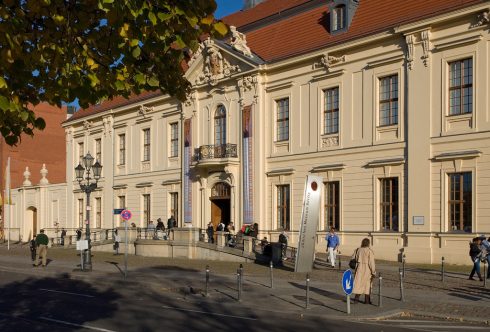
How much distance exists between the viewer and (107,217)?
5181 cm

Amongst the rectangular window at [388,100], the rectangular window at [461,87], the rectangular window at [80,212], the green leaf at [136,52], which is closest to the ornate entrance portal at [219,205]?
the rectangular window at [388,100]

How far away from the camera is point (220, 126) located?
41781 millimetres

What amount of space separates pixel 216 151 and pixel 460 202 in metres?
15.8

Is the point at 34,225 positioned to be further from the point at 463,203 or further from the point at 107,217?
the point at 463,203

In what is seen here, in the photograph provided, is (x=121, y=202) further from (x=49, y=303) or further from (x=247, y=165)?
(x=49, y=303)

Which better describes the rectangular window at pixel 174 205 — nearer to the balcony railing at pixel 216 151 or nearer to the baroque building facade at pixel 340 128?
the baroque building facade at pixel 340 128

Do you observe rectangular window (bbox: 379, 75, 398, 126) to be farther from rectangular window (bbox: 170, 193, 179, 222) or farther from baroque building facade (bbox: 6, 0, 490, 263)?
rectangular window (bbox: 170, 193, 179, 222)

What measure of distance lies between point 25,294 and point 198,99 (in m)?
24.7

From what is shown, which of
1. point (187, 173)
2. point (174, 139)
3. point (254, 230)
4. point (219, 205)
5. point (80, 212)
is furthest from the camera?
point (80, 212)

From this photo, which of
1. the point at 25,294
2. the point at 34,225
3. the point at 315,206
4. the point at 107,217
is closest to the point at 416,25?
the point at 315,206

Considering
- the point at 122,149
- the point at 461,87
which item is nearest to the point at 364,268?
the point at 461,87

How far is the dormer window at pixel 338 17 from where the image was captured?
35.0 meters

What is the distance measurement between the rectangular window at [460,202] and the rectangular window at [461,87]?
2.69 meters

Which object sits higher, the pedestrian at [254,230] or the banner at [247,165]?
the banner at [247,165]
